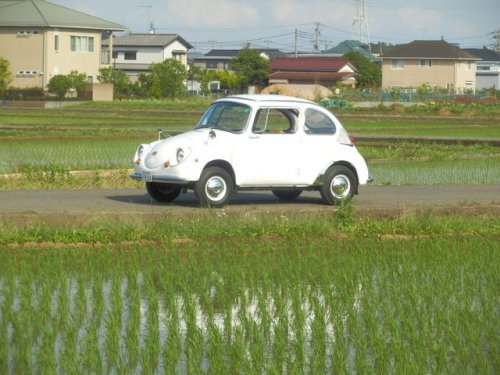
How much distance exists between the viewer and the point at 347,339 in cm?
700

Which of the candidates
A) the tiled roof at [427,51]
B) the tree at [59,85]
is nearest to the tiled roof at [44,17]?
the tree at [59,85]

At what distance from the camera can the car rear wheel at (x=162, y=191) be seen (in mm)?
13273

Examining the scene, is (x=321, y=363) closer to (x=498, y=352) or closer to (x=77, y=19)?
(x=498, y=352)

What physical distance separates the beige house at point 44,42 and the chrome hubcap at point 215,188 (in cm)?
4984

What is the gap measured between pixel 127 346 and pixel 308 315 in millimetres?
1477

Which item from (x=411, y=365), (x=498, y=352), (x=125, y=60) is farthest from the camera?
(x=125, y=60)

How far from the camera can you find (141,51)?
81.6 m

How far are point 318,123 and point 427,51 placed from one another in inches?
2696

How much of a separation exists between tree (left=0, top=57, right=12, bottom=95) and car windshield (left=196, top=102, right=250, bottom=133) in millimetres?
46867

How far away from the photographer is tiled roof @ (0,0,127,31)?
62.8 meters

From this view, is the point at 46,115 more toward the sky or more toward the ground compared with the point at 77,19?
more toward the ground

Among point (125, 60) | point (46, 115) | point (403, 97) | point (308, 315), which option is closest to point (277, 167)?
point (308, 315)

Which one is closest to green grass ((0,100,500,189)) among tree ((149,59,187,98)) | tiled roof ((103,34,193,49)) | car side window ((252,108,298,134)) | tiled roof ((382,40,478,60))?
car side window ((252,108,298,134))

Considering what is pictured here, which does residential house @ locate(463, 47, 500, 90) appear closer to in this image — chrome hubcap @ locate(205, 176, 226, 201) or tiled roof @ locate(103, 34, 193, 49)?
tiled roof @ locate(103, 34, 193, 49)
